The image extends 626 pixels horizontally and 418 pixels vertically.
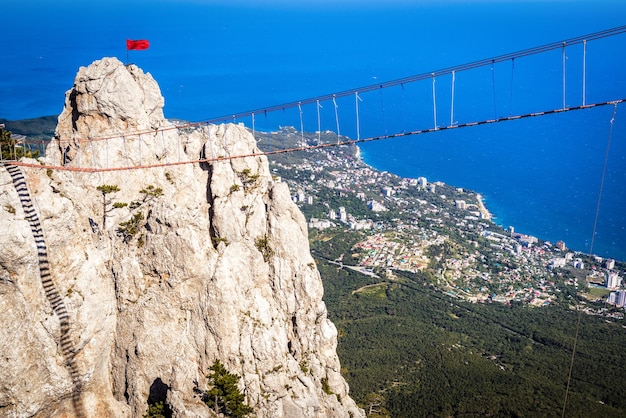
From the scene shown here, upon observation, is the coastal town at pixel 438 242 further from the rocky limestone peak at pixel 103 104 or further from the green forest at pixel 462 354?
the rocky limestone peak at pixel 103 104

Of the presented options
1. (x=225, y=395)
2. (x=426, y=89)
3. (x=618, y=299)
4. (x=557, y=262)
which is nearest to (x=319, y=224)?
(x=557, y=262)

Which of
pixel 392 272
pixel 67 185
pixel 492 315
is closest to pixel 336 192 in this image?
pixel 392 272

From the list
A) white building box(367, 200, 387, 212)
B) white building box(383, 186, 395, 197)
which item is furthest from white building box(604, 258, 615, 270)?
white building box(383, 186, 395, 197)

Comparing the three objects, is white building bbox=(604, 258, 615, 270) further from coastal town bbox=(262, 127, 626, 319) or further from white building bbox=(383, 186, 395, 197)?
white building bbox=(383, 186, 395, 197)

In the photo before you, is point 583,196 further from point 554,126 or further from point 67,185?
point 67,185

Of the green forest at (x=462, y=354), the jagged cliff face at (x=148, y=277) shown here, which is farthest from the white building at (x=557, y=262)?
the jagged cliff face at (x=148, y=277)

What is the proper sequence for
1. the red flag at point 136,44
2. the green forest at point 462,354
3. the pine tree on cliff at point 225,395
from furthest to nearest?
1. the green forest at point 462,354
2. the red flag at point 136,44
3. the pine tree on cliff at point 225,395

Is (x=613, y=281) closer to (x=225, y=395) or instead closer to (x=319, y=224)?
(x=319, y=224)

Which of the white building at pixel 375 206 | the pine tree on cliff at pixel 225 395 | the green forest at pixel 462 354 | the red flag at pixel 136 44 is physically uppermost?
the red flag at pixel 136 44
